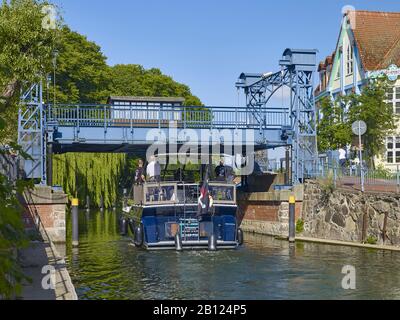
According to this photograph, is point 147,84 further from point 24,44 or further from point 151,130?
point 24,44

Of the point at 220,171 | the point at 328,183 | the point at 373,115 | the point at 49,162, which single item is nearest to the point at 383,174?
the point at 328,183

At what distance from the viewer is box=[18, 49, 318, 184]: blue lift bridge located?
25750 millimetres

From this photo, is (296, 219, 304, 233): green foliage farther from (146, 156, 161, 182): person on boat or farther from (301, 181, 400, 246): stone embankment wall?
(146, 156, 161, 182): person on boat

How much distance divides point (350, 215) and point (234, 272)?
25.4ft

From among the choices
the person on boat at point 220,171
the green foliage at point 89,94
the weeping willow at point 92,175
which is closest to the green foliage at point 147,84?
the green foliage at point 89,94

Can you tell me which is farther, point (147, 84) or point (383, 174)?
point (147, 84)

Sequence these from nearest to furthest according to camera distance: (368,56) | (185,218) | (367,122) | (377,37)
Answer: (185,218) → (367,122) → (368,56) → (377,37)

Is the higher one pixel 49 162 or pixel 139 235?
pixel 49 162

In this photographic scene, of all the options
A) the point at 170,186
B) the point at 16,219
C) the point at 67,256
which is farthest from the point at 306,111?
the point at 16,219

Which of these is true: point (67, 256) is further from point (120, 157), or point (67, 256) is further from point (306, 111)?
point (120, 157)

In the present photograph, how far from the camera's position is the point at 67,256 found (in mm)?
20953

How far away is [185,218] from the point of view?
21.2 m

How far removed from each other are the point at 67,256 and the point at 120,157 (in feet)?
84.1

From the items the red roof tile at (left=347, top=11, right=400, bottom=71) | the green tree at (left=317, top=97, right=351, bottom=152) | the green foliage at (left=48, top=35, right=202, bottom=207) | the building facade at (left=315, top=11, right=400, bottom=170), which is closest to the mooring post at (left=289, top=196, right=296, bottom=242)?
the green tree at (left=317, top=97, right=351, bottom=152)
